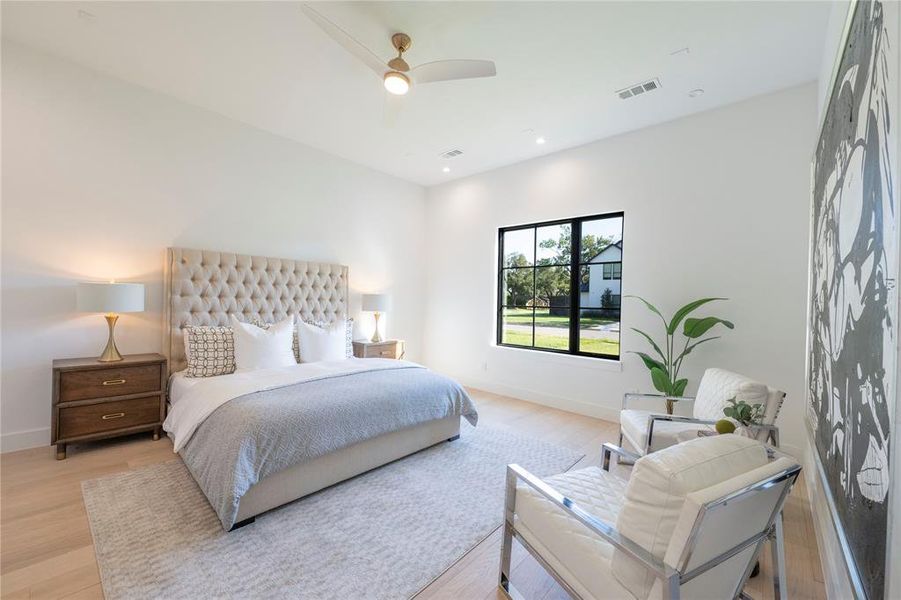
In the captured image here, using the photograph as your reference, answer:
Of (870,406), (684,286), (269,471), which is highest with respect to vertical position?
(684,286)

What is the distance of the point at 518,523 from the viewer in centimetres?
168

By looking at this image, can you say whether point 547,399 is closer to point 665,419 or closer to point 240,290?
point 665,419

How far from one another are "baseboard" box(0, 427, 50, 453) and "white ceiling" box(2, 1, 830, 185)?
3045mm

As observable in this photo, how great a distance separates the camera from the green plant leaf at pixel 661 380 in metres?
3.28

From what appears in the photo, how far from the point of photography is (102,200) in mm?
3238

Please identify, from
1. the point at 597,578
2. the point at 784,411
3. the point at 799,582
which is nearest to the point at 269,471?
the point at 597,578

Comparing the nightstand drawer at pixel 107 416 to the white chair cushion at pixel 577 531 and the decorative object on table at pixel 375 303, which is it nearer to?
the decorative object on table at pixel 375 303

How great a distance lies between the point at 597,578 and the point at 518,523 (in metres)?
0.46

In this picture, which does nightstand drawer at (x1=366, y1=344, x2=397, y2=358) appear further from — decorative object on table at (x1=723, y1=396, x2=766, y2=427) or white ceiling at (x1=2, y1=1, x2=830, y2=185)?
decorative object on table at (x1=723, y1=396, x2=766, y2=427)

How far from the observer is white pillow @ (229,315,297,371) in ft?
11.1

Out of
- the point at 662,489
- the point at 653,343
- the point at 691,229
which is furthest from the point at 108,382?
the point at 691,229

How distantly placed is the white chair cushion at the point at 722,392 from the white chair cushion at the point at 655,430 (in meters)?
0.12

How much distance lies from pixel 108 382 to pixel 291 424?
192cm

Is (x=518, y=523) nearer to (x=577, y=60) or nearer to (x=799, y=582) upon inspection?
(x=799, y=582)
